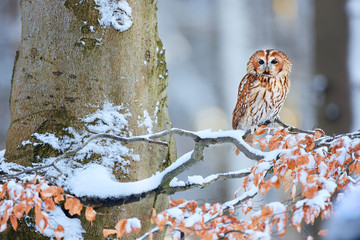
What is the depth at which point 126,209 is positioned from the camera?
9.00 ft

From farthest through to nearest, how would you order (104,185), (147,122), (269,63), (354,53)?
1. (354,53)
2. (269,63)
3. (147,122)
4. (104,185)

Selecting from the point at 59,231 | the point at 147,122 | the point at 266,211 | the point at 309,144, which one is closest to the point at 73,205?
the point at 59,231

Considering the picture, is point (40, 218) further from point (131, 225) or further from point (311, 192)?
point (311, 192)

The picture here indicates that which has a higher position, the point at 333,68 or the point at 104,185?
the point at 333,68

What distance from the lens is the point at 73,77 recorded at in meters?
2.76

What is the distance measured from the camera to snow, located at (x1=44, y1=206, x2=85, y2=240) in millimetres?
2562

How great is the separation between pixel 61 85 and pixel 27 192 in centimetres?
76

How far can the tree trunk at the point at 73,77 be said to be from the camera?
2.73 metres

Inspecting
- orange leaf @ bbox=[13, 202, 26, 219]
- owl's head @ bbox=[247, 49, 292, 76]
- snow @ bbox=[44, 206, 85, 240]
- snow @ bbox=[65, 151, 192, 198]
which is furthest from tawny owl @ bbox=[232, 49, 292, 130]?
orange leaf @ bbox=[13, 202, 26, 219]

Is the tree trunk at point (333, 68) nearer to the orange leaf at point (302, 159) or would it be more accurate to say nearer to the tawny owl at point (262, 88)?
the tawny owl at point (262, 88)

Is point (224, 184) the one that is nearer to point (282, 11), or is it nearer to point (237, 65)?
point (237, 65)

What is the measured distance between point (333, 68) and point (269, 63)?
1.48 meters

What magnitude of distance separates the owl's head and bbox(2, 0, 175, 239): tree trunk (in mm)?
922

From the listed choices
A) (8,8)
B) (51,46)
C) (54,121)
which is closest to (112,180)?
(54,121)
